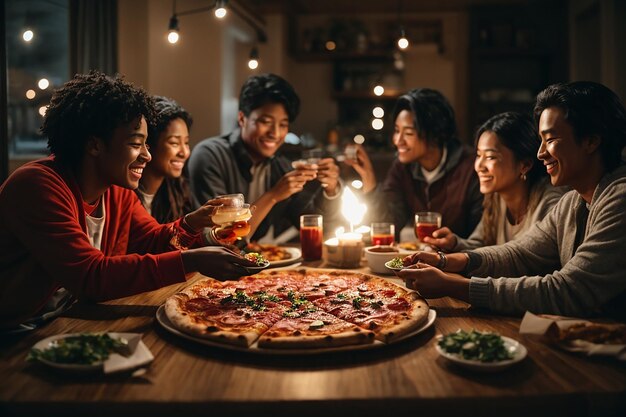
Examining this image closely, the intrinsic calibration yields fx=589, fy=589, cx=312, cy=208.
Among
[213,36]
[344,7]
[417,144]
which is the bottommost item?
[417,144]

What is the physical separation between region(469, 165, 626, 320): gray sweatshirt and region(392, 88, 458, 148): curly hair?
177 centimetres

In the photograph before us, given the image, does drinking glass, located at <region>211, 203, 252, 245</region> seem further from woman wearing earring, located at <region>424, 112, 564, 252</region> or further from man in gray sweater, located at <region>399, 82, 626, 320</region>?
woman wearing earring, located at <region>424, 112, 564, 252</region>

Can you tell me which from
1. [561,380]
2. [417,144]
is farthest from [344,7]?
[561,380]

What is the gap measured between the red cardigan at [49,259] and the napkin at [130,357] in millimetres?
386

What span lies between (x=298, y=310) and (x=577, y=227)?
1.09 m

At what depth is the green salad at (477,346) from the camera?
1551 mm

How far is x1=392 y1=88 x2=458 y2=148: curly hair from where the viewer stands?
397cm

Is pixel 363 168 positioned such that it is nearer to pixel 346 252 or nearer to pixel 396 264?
pixel 346 252

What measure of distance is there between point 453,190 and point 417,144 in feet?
1.29

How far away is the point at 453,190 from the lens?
3939 mm

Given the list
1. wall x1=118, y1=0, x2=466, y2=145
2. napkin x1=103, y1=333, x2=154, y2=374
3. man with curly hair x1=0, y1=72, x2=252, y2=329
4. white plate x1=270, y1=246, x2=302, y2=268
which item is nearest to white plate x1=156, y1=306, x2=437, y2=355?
napkin x1=103, y1=333, x2=154, y2=374

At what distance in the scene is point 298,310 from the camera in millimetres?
2115

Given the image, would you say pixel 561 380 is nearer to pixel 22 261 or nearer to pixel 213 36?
pixel 22 261

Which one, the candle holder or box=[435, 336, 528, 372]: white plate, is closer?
box=[435, 336, 528, 372]: white plate
